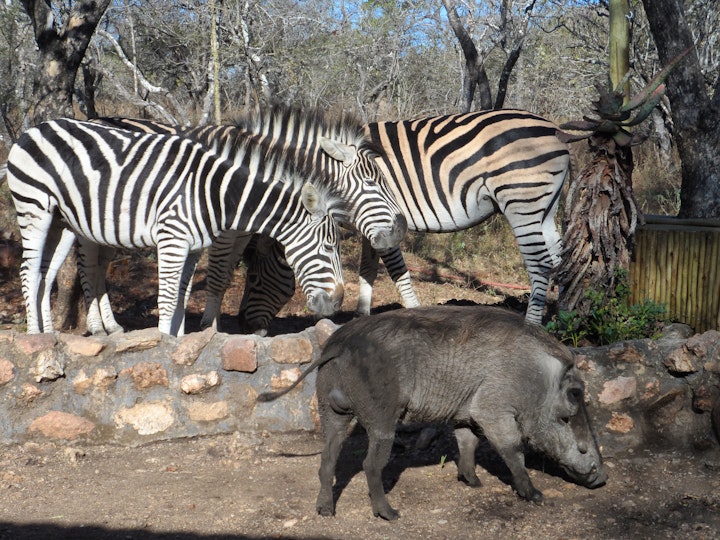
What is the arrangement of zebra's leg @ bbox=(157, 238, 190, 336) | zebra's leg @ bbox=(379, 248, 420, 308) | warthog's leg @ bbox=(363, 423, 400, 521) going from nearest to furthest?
warthog's leg @ bbox=(363, 423, 400, 521), zebra's leg @ bbox=(157, 238, 190, 336), zebra's leg @ bbox=(379, 248, 420, 308)

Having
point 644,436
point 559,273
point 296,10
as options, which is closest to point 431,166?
point 559,273

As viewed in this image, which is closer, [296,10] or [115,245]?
[115,245]

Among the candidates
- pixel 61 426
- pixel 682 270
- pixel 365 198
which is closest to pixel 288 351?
pixel 61 426

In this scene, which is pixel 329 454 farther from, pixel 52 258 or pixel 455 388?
pixel 52 258

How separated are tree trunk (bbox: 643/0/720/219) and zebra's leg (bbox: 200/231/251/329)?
13.7ft

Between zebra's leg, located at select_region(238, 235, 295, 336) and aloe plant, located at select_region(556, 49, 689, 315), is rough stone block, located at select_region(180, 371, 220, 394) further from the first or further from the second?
aloe plant, located at select_region(556, 49, 689, 315)

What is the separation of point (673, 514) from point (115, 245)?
4792 mm

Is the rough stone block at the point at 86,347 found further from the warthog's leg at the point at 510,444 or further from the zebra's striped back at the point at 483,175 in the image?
the zebra's striped back at the point at 483,175

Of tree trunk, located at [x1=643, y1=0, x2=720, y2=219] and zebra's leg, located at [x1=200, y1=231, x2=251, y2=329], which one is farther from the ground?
tree trunk, located at [x1=643, y1=0, x2=720, y2=219]

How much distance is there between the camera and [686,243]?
19.9 feet

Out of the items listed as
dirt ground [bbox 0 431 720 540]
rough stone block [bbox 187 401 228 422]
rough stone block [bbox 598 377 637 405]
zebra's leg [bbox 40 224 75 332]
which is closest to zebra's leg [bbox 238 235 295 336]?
zebra's leg [bbox 40 224 75 332]

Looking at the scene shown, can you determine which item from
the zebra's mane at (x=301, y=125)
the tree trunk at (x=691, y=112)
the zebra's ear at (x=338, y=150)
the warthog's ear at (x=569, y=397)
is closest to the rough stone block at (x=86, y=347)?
the zebra's mane at (x=301, y=125)

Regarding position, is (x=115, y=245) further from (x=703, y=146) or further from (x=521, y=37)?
(x=521, y=37)

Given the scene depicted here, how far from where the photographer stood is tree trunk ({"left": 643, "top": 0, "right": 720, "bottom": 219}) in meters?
7.03
